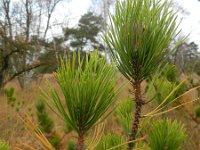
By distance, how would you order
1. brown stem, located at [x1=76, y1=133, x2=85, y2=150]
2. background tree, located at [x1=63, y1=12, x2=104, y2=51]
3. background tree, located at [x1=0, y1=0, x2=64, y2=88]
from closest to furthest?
1. brown stem, located at [x1=76, y1=133, x2=85, y2=150]
2. background tree, located at [x1=0, y1=0, x2=64, y2=88]
3. background tree, located at [x1=63, y1=12, x2=104, y2=51]

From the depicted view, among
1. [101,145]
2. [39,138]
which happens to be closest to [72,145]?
[101,145]

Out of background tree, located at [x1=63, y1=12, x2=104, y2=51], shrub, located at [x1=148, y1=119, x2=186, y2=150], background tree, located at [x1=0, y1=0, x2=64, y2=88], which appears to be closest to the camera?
shrub, located at [x1=148, y1=119, x2=186, y2=150]

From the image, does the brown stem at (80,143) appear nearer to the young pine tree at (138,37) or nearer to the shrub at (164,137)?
the young pine tree at (138,37)

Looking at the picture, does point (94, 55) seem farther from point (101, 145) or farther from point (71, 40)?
point (71, 40)

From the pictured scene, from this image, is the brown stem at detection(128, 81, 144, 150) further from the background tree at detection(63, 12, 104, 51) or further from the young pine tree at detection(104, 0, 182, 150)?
the background tree at detection(63, 12, 104, 51)

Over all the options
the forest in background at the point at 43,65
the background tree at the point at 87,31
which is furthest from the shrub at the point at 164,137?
the background tree at the point at 87,31

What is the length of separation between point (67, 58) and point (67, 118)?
0.10 meters

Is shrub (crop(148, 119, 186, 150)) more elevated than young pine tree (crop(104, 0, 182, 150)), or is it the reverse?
young pine tree (crop(104, 0, 182, 150))

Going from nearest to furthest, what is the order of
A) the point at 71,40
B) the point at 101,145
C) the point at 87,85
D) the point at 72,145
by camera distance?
the point at 87,85, the point at 101,145, the point at 72,145, the point at 71,40

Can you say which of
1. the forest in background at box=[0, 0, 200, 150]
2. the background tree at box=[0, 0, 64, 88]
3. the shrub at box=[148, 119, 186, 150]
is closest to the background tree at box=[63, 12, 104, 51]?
the forest in background at box=[0, 0, 200, 150]

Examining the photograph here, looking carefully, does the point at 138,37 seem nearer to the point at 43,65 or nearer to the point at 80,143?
the point at 80,143

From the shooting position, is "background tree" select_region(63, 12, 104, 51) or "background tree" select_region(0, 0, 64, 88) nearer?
"background tree" select_region(0, 0, 64, 88)

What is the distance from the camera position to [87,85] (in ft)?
1.64

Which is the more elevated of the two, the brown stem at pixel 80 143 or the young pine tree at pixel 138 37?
the young pine tree at pixel 138 37
